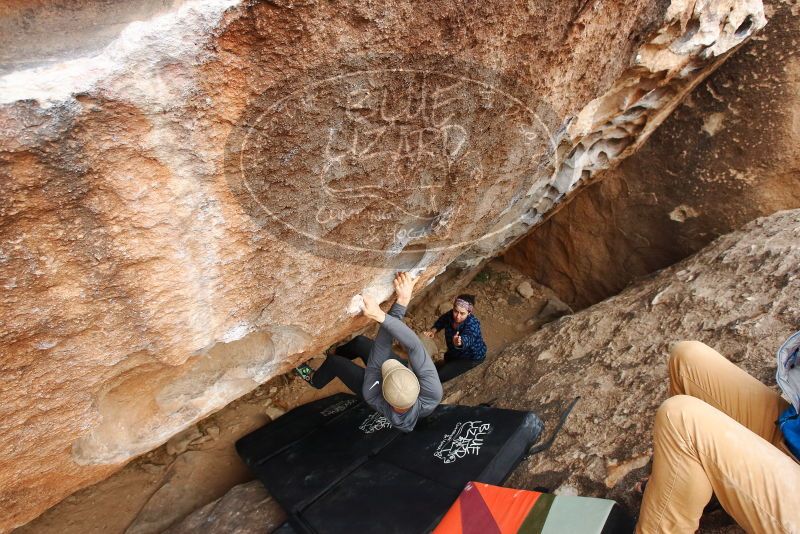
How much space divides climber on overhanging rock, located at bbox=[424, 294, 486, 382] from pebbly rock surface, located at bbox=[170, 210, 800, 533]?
0.25 feet

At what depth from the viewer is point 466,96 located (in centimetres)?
154

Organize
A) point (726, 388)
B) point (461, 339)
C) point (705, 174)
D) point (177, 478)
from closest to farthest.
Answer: point (726, 388)
point (177, 478)
point (461, 339)
point (705, 174)

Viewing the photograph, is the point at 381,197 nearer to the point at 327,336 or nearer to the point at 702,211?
the point at 327,336

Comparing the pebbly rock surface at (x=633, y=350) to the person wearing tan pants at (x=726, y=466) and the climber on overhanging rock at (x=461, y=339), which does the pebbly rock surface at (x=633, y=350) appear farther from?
the person wearing tan pants at (x=726, y=466)

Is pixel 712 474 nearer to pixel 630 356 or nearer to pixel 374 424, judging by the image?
pixel 630 356

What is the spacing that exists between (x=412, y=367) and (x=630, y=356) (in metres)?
1.12

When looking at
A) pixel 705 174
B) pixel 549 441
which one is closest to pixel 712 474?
pixel 549 441

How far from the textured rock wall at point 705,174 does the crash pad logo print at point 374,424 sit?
232 centimetres

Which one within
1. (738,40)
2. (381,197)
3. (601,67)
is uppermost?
(738,40)

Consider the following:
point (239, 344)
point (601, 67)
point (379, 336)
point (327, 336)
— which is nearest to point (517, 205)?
point (601, 67)

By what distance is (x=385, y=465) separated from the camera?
2215 millimetres

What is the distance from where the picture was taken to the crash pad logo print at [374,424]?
8.23 feet

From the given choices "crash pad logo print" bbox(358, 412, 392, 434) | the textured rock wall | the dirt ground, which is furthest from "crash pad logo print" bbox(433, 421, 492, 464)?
the textured rock wall

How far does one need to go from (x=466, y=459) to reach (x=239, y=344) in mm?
1073
